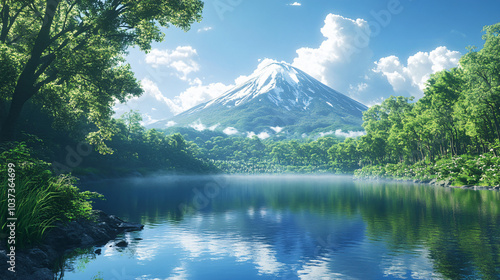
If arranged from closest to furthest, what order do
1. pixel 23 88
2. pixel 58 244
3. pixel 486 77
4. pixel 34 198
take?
1. pixel 34 198
2. pixel 58 244
3. pixel 23 88
4. pixel 486 77

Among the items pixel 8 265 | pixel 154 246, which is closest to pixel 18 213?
pixel 8 265

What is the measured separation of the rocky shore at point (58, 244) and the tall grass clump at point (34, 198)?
399 mm

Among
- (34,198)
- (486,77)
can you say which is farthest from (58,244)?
(486,77)

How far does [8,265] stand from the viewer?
995 cm

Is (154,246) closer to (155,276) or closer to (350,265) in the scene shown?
(155,276)

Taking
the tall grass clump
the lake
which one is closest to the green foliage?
the lake

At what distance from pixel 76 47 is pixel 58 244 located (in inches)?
409

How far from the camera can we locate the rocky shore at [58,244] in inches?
406

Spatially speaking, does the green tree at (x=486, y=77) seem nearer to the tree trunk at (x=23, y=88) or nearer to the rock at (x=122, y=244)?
the rock at (x=122, y=244)

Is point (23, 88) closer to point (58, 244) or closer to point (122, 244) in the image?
point (58, 244)

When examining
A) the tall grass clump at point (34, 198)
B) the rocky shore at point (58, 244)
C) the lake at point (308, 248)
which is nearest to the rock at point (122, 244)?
the lake at point (308, 248)

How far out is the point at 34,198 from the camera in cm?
1227

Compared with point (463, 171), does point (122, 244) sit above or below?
below

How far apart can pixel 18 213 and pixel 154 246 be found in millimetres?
6259
